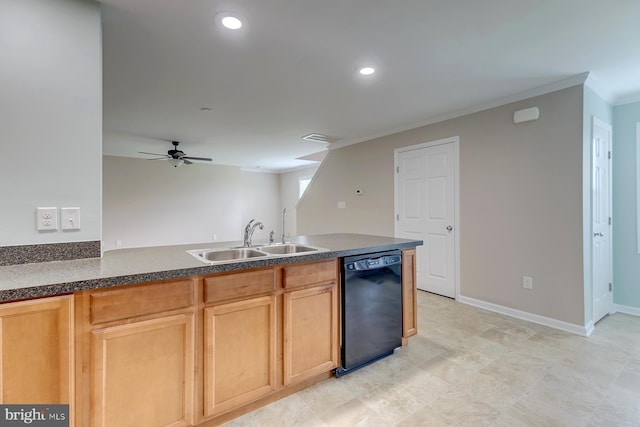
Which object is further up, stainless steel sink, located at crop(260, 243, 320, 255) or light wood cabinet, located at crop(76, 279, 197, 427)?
stainless steel sink, located at crop(260, 243, 320, 255)

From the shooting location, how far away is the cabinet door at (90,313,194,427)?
1.24 meters

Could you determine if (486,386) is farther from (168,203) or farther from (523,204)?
(168,203)

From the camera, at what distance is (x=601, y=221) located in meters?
3.01

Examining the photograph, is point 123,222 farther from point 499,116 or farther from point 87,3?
point 499,116

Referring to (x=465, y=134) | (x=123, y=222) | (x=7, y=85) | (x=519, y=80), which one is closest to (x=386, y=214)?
(x=465, y=134)

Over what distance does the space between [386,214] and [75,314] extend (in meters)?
4.01

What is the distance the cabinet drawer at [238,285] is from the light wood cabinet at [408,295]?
1195mm

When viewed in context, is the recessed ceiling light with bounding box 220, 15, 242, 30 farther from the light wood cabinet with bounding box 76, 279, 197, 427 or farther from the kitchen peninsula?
the light wood cabinet with bounding box 76, 279, 197, 427

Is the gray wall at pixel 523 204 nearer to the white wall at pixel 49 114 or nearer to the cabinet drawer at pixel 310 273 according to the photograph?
the cabinet drawer at pixel 310 273

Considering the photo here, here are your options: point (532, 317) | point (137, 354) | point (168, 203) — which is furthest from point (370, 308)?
point (168, 203)

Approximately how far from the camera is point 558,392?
1861 mm

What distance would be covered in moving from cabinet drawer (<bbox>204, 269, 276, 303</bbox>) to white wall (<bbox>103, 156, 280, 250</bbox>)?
20.5 ft

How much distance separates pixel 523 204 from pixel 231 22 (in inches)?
126

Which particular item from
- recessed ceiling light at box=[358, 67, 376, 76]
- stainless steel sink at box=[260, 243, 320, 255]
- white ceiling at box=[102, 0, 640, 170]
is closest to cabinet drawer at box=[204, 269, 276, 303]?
stainless steel sink at box=[260, 243, 320, 255]
